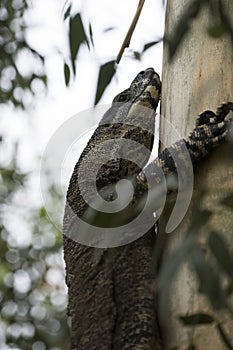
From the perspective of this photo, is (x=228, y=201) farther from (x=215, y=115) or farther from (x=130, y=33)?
(x=130, y=33)

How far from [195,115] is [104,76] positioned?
1.82 feet

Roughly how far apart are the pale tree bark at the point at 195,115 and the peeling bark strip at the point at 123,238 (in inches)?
3.6

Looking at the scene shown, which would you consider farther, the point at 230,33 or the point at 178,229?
A: the point at 178,229

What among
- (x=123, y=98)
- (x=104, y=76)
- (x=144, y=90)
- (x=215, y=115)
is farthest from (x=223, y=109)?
(x=123, y=98)

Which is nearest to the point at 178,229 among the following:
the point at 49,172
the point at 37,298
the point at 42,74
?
the point at 42,74

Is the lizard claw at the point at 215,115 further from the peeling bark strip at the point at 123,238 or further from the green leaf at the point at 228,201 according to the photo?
the green leaf at the point at 228,201

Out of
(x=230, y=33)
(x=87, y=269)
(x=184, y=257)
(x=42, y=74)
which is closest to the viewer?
(x=184, y=257)

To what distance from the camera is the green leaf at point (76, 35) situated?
8.30 feet

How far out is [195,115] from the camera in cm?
295

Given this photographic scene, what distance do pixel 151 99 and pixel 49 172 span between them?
2230 mm

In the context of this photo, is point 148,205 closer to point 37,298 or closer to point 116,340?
point 116,340

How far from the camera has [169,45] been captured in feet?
7.07

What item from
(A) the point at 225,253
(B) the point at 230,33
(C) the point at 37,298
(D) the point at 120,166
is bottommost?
(C) the point at 37,298

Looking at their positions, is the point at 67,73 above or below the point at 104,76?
below
